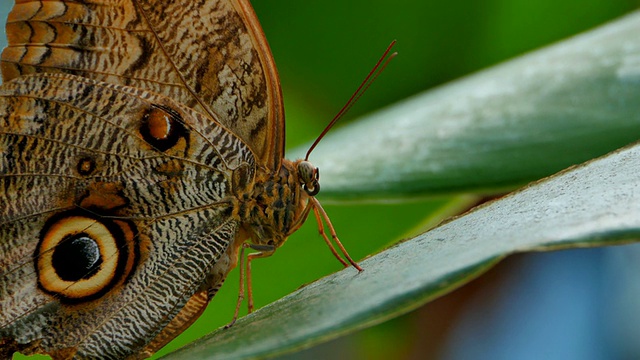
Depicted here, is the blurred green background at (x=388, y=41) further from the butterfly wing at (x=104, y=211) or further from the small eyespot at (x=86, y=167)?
the small eyespot at (x=86, y=167)

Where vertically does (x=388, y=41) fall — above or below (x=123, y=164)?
above

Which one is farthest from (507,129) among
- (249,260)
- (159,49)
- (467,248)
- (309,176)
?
(467,248)

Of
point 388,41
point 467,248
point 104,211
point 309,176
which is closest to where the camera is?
point 467,248

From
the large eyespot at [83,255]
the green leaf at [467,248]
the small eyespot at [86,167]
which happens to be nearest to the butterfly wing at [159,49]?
the small eyespot at [86,167]

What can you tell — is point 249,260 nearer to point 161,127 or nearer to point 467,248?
point 161,127

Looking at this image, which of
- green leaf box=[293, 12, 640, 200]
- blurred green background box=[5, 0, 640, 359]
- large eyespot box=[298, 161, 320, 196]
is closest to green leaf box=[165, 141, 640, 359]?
green leaf box=[293, 12, 640, 200]

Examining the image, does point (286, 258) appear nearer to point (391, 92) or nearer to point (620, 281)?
point (391, 92)

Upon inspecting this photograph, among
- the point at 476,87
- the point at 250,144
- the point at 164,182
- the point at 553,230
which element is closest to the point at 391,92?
the point at 476,87

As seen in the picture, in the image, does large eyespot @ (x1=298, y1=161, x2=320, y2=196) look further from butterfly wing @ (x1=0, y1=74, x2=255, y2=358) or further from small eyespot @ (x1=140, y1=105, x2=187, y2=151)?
small eyespot @ (x1=140, y1=105, x2=187, y2=151)
